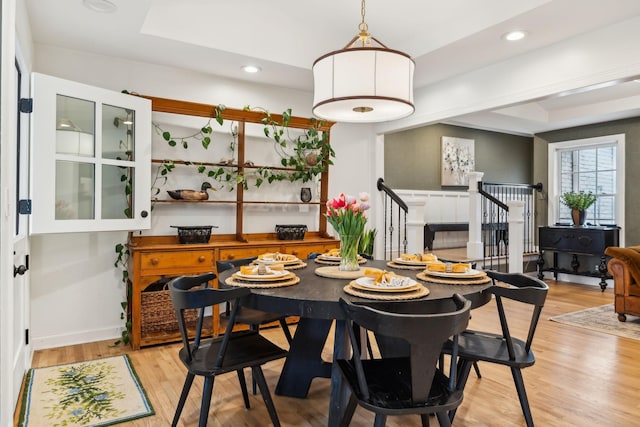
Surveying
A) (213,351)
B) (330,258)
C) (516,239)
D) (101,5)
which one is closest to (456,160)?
(516,239)

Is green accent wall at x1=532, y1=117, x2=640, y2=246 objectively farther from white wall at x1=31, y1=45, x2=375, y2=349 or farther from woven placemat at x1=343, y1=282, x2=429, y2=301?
woven placemat at x1=343, y1=282, x2=429, y2=301

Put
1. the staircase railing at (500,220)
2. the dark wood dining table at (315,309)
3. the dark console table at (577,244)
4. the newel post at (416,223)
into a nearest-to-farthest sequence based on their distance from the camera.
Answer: the dark wood dining table at (315,309) < the newel post at (416,223) < the dark console table at (577,244) < the staircase railing at (500,220)

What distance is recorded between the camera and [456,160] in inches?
295

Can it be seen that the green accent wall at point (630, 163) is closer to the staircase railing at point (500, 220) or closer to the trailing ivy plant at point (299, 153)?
the staircase railing at point (500, 220)

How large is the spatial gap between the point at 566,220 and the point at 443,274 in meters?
6.01

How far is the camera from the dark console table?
5711 mm

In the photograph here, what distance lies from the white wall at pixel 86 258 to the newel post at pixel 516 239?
3739 mm

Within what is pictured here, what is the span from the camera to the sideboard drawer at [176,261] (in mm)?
3346

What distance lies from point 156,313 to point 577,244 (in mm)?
5530

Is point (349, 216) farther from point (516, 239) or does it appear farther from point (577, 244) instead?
point (577, 244)

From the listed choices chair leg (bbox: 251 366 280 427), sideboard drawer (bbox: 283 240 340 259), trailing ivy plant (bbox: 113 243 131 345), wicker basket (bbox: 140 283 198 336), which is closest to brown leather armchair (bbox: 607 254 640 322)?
sideboard drawer (bbox: 283 240 340 259)

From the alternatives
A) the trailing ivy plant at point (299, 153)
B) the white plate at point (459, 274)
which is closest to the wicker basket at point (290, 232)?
the trailing ivy plant at point (299, 153)

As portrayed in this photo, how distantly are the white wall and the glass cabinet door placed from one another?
17.4 inches

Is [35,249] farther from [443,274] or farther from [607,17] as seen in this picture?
[607,17]
